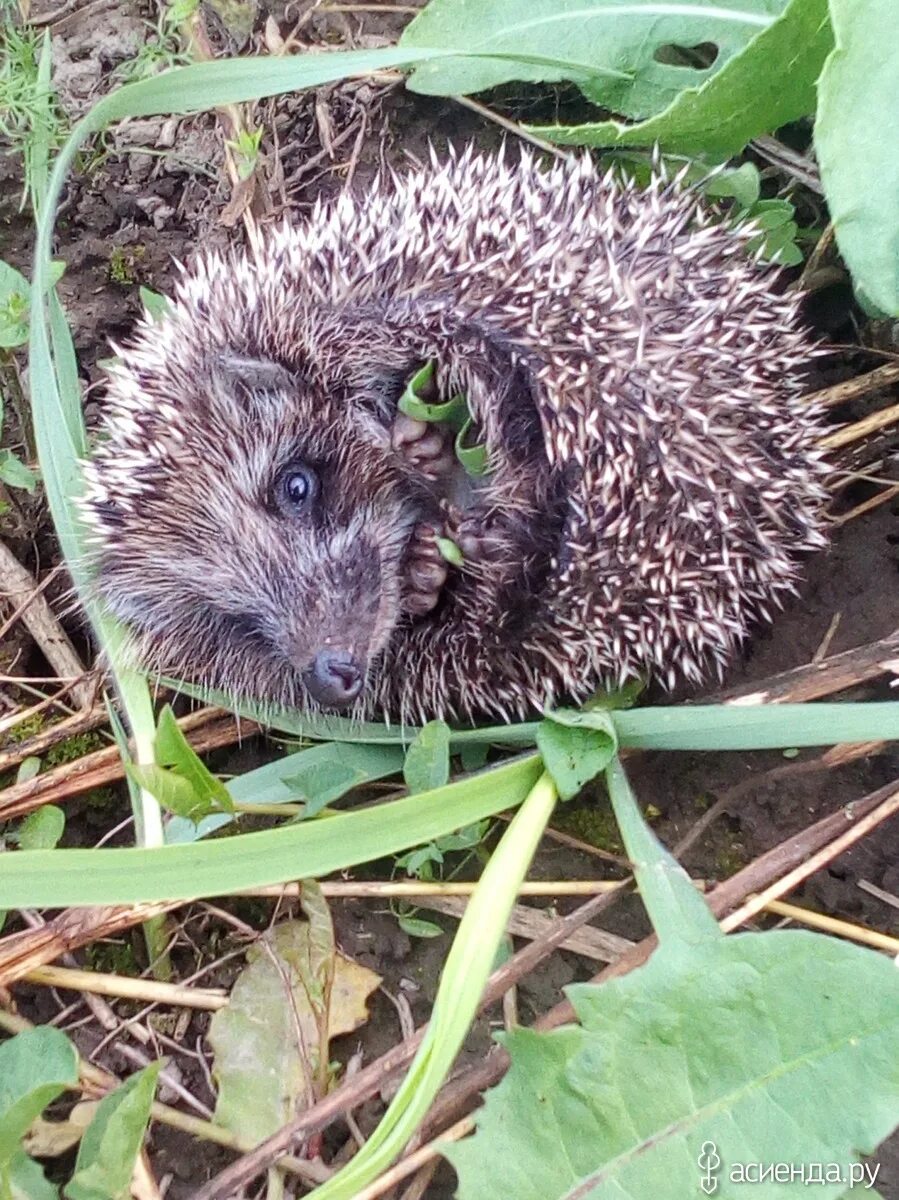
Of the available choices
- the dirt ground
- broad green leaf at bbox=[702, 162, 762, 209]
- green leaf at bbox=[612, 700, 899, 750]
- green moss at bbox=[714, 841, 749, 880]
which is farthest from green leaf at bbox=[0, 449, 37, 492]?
green moss at bbox=[714, 841, 749, 880]

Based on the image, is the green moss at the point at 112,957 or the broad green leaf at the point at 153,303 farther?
the broad green leaf at the point at 153,303

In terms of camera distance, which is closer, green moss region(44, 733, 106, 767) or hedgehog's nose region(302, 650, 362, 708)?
hedgehog's nose region(302, 650, 362, 708)

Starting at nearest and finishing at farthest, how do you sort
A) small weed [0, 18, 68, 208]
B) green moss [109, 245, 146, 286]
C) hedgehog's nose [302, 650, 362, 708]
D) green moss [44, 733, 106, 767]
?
hedgehog's nose [302, 650, 362, 708]
green moss [44, 733, 106, 767]
small weed [0, 18, 68, 208]
green moss [109, 245, 146, 286]

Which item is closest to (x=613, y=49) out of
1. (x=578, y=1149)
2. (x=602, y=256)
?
(x=602, y=256)

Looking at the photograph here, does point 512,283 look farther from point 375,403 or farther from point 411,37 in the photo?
point 411,37

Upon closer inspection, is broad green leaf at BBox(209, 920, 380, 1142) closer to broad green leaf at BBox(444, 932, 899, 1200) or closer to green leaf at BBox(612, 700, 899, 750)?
broad green leaf at BBox(444, 932, 899, 1200)

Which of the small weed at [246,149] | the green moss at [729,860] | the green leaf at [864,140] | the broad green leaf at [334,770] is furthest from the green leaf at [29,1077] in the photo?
the small weed at [246,149]

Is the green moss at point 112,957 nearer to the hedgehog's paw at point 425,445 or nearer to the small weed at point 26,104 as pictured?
the hedgehog's paw at point 425,445
